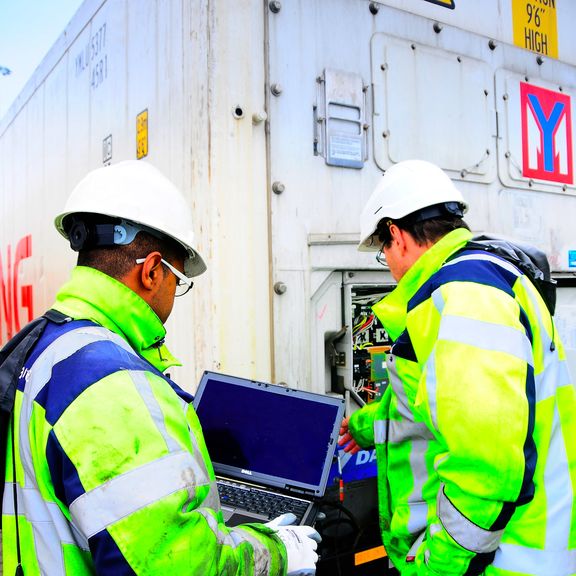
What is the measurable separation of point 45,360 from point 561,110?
2.96 m

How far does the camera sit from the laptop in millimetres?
1556

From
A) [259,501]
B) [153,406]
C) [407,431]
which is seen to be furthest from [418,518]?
[153,406]

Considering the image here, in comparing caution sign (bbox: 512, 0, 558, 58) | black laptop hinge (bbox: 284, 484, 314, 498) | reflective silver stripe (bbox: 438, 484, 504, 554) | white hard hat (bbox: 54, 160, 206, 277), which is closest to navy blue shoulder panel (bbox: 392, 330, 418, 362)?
reflective silver stripe (bbox: 438, 484, 504, 554)

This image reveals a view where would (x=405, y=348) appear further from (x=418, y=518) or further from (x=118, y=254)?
(x=118, y=254)

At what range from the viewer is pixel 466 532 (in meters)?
1.22

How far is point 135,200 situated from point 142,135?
1287mm

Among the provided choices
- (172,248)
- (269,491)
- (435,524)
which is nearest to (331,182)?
(172,248)

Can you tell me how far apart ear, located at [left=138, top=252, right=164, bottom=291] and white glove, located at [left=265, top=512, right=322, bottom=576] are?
611 millimetres

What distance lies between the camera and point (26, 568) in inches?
39.3

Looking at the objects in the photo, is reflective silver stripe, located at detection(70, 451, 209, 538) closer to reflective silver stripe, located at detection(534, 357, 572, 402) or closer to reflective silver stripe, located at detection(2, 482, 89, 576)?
reflective silver stripe, located at detection(2, 482, 89, 576)

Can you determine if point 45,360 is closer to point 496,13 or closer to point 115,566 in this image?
point 115,566

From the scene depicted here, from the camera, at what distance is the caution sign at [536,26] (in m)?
2.88

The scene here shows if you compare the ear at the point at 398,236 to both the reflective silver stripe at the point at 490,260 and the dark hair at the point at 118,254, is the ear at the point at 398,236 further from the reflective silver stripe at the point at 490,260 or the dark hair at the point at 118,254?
the dark hair at the point at 118,254

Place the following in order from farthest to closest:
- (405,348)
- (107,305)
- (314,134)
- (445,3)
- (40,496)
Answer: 1. (445,3)
2. (314,134)
3. (405,348)
4. (107,305)
5. (40,496)
